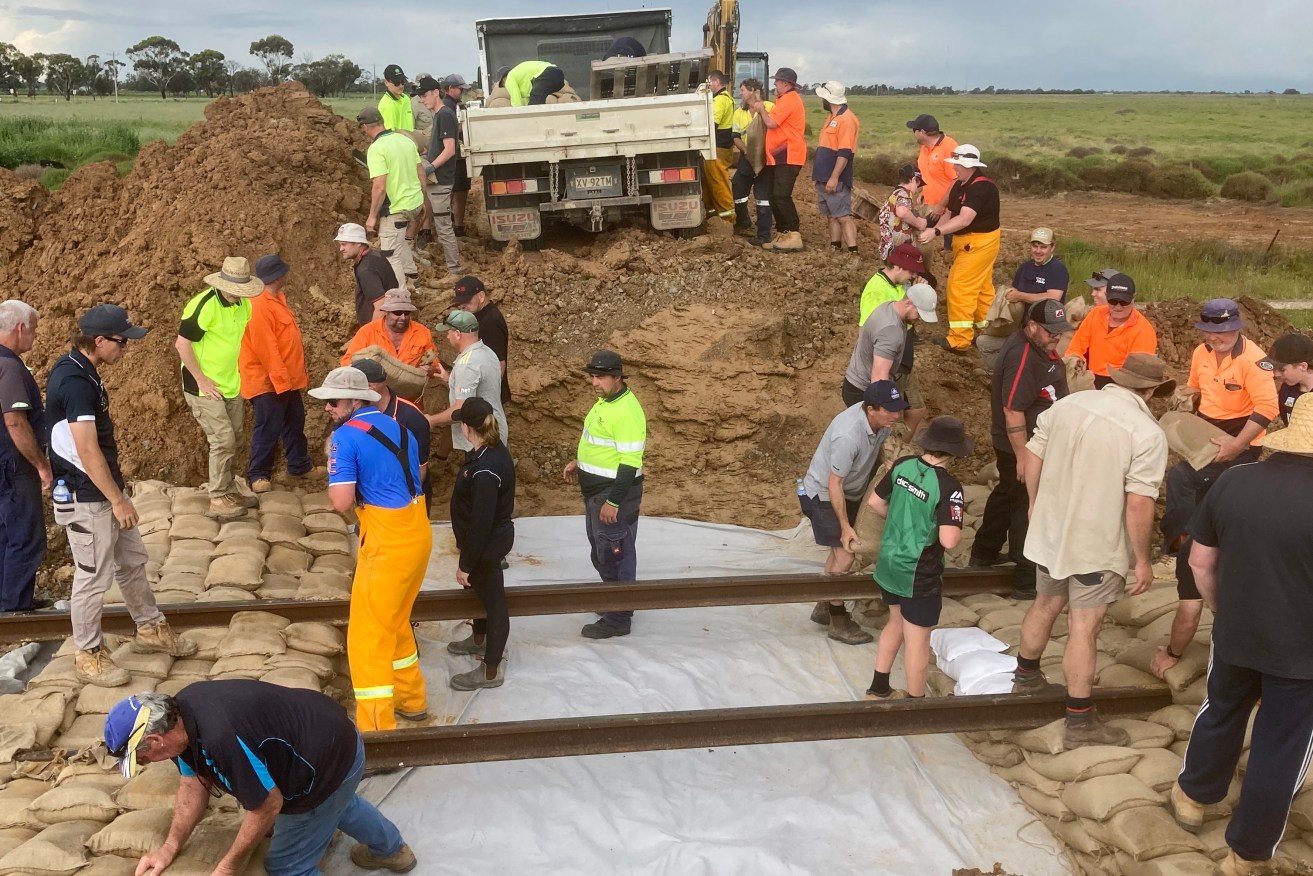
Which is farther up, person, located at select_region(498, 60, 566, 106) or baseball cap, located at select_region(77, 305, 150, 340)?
person, located at select_region(498, 60, 566, 106)

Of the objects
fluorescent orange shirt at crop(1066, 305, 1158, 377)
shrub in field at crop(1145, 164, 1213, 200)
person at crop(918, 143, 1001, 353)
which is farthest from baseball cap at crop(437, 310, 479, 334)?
shrub in field at crop(1145, 164, 1213, 200)

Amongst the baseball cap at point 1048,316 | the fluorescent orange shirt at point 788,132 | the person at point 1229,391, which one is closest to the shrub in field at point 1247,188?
the fluorescent orange shirt at point 788,132

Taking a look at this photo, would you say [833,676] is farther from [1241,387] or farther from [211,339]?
[211,339]

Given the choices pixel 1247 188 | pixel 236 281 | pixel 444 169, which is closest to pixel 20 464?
pixel 236 281

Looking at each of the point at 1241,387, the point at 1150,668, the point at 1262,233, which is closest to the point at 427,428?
the point at 1150,668

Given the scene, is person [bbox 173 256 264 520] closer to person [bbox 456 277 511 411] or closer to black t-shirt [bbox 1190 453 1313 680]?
person [bbox 456 277 511 411]

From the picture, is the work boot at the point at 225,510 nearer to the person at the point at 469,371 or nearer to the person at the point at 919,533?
the person at the point at 469,371

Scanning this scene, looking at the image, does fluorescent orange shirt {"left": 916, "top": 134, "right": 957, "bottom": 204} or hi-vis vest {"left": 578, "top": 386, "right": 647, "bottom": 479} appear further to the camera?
fluorescent orange shirt {"left": 916, "top": 134, "right": 957, "bottom": 204}

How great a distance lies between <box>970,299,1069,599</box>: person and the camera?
6.59 metres

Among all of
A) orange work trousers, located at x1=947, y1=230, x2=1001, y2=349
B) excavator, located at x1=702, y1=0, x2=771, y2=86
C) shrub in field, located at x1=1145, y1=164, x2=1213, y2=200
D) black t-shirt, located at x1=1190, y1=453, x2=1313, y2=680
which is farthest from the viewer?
shrub in field, located at x1=1145, y1=164, x2=1213, y2=200

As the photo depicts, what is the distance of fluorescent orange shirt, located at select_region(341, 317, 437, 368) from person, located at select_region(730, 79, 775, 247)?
205 inches

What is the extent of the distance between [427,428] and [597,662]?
172 centimetres

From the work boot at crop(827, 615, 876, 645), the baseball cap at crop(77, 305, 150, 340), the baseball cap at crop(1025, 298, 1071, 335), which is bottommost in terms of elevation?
the work boot at crop(827, 615, 876, 645)

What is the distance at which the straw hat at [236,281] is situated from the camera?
24.0ft
